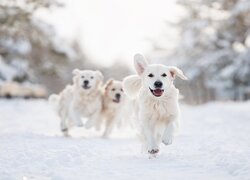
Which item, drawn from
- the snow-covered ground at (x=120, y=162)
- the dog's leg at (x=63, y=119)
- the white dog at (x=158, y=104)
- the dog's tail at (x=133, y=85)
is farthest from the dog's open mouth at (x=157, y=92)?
the dog's leg at (x=63, y=119)

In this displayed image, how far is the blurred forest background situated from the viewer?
29719 mm

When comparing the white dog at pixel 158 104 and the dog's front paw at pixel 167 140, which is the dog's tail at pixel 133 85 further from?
the dog's front paw at pixel 167 140

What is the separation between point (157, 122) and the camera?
820cm

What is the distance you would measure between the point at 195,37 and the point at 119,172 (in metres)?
30.8

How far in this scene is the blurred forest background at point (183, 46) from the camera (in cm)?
2972

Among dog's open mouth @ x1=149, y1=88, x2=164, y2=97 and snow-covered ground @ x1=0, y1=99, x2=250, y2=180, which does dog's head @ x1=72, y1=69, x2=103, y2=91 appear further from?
dog's open mouth @ x1=149, y1=88, x2=164, y2=97

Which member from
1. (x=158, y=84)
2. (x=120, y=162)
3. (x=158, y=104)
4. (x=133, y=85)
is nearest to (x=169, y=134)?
(x=158, y=104)

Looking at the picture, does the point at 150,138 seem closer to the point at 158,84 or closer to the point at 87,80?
the point at 158,84

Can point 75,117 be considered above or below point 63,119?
below

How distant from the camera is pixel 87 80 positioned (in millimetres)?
11773

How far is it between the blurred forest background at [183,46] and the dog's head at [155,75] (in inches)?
835

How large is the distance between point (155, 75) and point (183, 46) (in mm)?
29300

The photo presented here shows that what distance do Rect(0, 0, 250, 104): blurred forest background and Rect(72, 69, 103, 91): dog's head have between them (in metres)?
17.8

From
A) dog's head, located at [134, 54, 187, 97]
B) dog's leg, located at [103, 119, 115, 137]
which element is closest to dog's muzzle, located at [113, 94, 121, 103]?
dog's leg, located at [103, 119, 115, 137]
